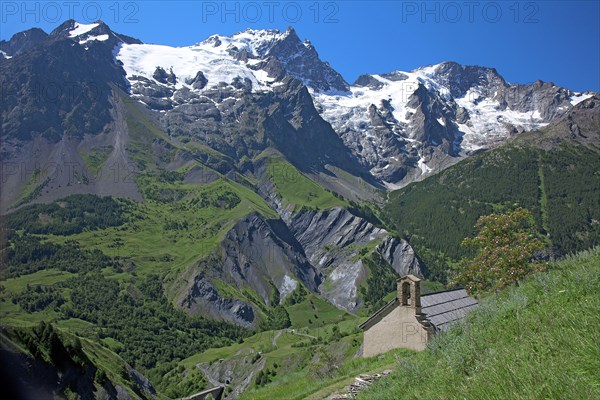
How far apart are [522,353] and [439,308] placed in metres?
30.9

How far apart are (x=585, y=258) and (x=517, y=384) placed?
39.7 feet

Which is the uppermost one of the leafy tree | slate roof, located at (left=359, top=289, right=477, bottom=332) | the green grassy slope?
the leafy tree

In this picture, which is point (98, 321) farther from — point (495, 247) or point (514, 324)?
point (514, 324)

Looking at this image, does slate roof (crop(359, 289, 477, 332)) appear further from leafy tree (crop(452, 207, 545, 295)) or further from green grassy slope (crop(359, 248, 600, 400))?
green grassy slope (crop(359, 248, 600, 400))

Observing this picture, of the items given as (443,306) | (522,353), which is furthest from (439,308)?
(522,353)

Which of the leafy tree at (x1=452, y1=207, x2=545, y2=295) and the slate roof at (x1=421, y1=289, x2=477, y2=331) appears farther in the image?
the slate roof at (x1=421, y1=289, x2=477, y2=331)

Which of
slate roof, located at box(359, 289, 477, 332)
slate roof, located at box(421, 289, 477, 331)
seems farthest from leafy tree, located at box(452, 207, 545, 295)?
slate roof, located at box(421, 289, 477, 331)

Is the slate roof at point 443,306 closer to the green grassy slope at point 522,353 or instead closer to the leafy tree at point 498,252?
the leafy tree at point 498,252

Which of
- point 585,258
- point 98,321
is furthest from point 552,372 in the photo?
point 98,321

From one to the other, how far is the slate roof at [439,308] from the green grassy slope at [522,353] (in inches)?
798

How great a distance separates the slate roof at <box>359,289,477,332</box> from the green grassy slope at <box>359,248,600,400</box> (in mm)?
20280

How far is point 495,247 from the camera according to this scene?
3153 cm

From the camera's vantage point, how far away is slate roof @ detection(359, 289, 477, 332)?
3606 centimetres

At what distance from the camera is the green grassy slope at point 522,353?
7965mm
